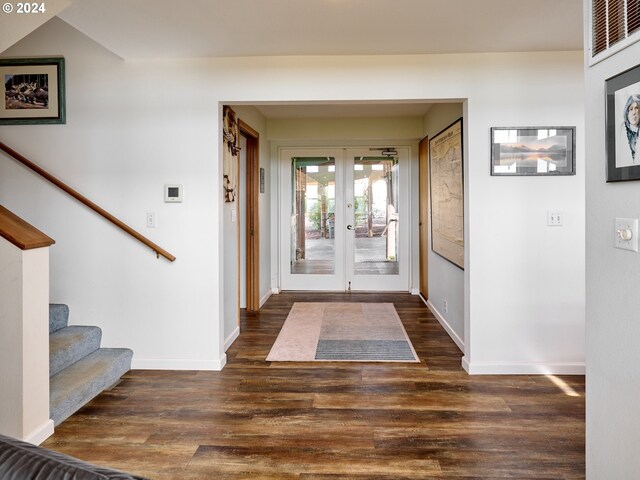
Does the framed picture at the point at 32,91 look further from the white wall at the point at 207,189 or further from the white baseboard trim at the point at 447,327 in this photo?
Result: the white baseboard trim at the point at 447,327

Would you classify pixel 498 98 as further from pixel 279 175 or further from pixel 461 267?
pixel 279 175

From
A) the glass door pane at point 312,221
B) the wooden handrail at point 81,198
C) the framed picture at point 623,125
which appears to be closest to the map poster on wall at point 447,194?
the glass door pane at point 312,221

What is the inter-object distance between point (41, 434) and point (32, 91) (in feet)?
7.84

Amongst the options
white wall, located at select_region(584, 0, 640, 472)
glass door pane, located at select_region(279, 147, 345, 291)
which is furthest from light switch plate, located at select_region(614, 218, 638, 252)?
glass door pane, located at select_region(279, 147, 345, 291)

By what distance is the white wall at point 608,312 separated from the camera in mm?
1426

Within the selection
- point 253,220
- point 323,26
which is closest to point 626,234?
point 323,26

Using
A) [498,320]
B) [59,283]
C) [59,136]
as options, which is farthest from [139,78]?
[498,320]

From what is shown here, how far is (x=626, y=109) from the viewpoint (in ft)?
4.66

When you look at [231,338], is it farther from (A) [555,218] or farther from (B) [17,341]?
(A) [555,218]

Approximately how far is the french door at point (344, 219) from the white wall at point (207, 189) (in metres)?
2.99

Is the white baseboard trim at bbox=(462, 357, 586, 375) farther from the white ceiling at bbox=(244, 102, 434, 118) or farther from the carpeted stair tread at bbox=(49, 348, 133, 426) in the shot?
the white ceiling at bbox=(244, 102, 434, 118)

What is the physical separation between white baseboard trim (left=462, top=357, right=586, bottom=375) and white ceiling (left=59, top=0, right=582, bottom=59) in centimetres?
220

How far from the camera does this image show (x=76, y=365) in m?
2.94

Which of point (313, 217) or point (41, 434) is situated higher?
point (313, 217)
